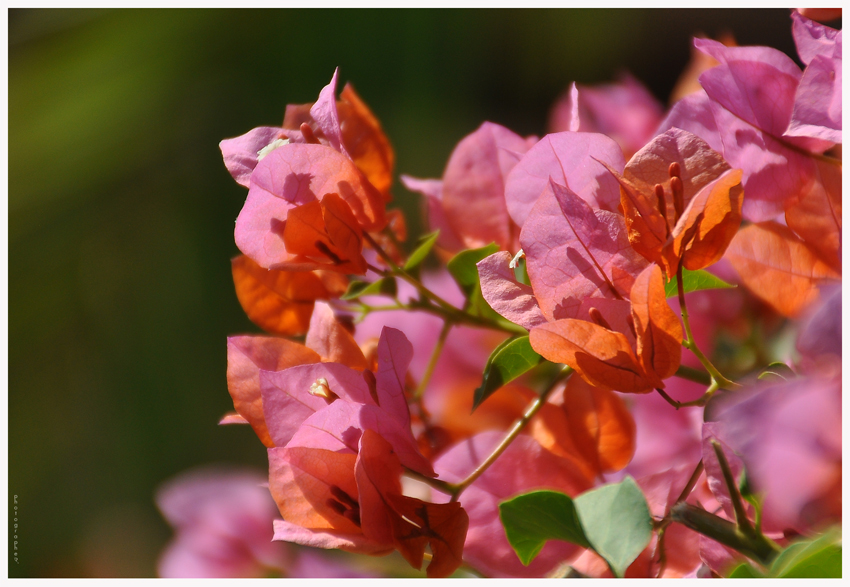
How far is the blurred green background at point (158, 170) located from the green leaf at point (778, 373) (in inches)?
55.6

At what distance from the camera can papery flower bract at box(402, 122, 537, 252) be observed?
378mm

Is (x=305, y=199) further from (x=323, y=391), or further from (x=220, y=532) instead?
(x=220, y=532)

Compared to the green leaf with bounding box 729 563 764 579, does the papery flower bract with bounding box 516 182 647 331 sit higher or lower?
higher

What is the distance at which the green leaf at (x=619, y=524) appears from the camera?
0.84 feet

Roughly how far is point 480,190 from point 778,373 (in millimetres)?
188

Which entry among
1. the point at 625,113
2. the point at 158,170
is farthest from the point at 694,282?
the point at 158,170

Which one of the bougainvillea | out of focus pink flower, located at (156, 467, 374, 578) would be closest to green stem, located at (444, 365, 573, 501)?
the bougainvillea

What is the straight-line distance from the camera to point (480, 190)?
15.0 inches

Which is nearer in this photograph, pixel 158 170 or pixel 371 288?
pixel 371 288

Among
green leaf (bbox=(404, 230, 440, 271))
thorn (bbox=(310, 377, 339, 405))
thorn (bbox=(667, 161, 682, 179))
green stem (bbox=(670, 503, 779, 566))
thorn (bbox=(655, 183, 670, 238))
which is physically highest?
thorn (bbox=(667, 161, 682, 179))

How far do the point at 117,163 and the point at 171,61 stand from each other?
0.31 meters

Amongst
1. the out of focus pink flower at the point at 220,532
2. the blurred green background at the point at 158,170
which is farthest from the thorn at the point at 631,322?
the blurred green background at the point at 158,170

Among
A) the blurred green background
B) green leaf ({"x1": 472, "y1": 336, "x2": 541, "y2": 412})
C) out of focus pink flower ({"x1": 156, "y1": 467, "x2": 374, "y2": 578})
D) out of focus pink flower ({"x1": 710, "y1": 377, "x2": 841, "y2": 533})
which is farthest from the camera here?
the blurred green background

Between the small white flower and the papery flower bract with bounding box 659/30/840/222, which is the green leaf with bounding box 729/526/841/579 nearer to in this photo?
the papery flower bract with bounding box 659/30/840/222
